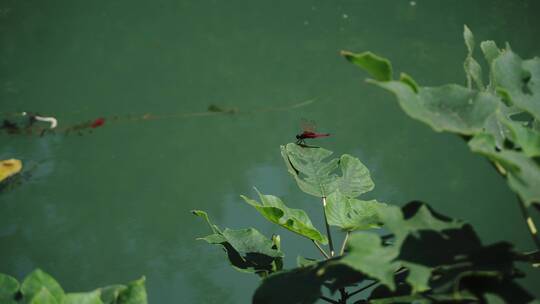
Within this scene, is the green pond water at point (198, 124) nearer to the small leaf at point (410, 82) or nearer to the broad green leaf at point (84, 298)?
the broad green leaf at point (84, 298)

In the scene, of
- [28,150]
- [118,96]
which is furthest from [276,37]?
[28,150]

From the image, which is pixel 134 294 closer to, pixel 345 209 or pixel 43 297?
pixel 43 297

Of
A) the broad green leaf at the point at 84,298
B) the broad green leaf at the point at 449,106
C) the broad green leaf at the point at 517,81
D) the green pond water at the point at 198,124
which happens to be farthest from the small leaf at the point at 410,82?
the green pond water at the point at 198,124

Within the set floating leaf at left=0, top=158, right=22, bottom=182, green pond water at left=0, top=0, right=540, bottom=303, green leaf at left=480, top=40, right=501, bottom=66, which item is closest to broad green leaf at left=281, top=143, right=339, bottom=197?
green leaf at left=480, top=40, right=501, bottom=66

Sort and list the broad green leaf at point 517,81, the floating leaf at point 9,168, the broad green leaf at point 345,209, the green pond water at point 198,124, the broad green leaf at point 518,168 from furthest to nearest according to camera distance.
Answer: the floating leaf at point 9,168
the green pond water at point 198,124
the broad green leaf at point 345,209
the broad green leaf at point 517,81
the broad green leaf at point 518,168

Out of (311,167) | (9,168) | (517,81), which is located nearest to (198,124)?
(9,168)

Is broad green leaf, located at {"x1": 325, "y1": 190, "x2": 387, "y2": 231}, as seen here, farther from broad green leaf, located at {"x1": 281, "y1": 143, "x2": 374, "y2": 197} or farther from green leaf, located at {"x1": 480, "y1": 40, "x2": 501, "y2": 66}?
green leaf, located at {"x1": 480, "y1": 40, "x2": 501, "y2": 66}

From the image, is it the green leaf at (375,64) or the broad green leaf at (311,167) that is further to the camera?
the broad green leaf at (311,167)
